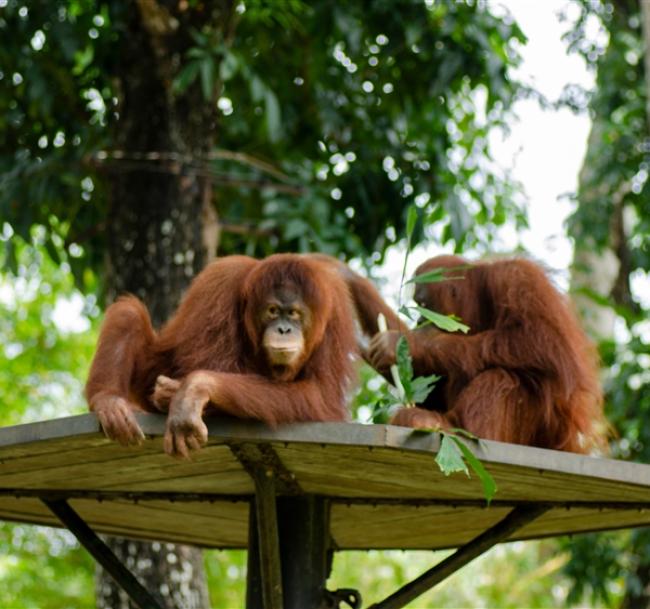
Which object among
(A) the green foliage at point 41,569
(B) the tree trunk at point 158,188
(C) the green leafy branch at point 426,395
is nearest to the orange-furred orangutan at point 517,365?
(C) the green leafy branch at point 426,395

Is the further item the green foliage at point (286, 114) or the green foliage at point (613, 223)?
the green foliage at point (613, 223)

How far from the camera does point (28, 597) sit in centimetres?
1259

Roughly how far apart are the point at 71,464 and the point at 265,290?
0.79 m

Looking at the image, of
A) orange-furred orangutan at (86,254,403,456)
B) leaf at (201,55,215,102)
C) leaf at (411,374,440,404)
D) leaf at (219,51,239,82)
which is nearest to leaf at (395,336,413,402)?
leaf at (411,374,440,404)

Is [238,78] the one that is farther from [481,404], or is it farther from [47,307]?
[47,307]

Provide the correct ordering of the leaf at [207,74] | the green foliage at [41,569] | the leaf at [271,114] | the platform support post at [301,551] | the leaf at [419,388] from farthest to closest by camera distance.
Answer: the green foliage at [41,569]
the leaf at [271,114]
the leaf at [207,74]
the platform support post at [301,551]
the leaf at [419,388]

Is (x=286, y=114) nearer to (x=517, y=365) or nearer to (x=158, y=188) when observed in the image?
(x=158, y=188)

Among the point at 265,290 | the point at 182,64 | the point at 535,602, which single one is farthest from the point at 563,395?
the point at 535,602

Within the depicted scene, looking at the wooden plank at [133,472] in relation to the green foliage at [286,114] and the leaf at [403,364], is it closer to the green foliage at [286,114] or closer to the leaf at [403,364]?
the leaf at [403,364]

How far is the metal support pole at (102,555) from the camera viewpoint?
412 centimetres

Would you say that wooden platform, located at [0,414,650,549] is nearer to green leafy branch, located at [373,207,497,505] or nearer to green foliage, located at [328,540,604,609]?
green leafy branch, located at [373,207,497,505]

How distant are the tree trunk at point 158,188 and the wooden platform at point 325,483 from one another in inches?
35.4

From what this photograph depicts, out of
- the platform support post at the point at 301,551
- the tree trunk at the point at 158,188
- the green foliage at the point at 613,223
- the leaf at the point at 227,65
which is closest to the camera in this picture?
the platform support post at the point at 301,551

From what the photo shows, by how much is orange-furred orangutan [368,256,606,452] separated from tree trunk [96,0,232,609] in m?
1.88
